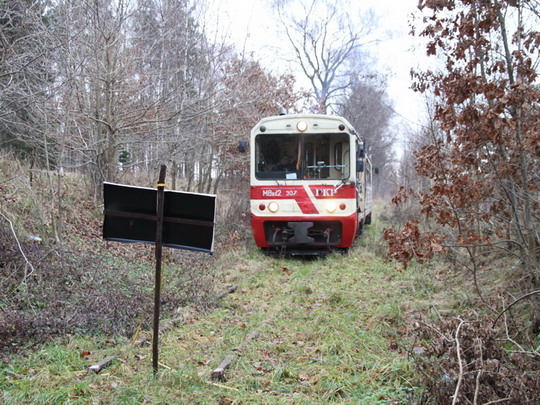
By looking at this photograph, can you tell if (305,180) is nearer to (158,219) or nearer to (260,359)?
(260,359)

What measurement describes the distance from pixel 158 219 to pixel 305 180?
6486 millimetres

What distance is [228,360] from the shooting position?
477 cm

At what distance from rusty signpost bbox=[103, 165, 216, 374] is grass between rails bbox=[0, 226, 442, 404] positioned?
1.57 ft

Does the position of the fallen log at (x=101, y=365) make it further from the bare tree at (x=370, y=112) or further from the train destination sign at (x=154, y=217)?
the bare tree at (x=370, y=112)

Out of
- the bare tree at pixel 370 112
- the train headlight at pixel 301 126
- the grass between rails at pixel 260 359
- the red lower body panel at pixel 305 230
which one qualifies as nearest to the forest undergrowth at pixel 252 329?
the grass between rails at pixel 260 359

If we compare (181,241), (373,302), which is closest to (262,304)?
(373,302)

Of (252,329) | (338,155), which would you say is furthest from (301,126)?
(252,329)

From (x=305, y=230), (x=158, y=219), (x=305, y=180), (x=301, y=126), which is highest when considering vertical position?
(x=301, y=126)

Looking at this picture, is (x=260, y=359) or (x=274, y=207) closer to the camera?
(x=260, y=359)

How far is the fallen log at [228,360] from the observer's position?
4410mm

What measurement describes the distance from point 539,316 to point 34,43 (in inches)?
333

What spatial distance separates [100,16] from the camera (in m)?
10.3

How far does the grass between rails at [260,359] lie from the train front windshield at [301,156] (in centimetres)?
362

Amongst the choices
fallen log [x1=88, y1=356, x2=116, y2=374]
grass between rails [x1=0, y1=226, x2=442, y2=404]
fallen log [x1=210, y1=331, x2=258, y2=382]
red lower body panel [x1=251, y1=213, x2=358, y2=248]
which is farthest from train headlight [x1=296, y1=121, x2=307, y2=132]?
fallen log [x1=88, y1=356, x2=116, y2=374]
